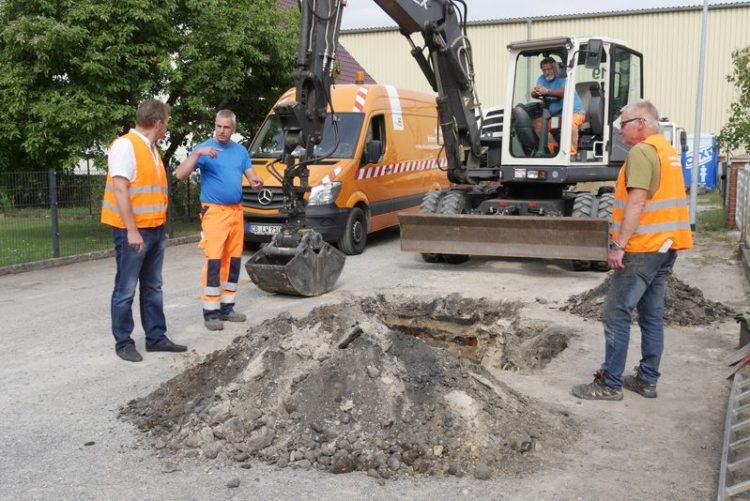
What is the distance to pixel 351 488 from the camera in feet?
13.1

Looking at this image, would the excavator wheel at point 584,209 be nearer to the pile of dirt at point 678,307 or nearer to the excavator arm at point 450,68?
the excavator arm at point 450,68

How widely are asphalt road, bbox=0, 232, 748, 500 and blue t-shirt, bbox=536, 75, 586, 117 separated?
242cm

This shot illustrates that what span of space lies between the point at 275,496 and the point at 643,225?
2947 mm

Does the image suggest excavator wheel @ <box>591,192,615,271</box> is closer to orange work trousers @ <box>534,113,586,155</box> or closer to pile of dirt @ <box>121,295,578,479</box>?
orange work trousers @ <box>534,113,586,155</box>

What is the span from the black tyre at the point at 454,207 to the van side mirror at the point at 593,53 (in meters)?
2.52

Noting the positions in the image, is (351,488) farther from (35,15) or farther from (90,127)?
(35,15)

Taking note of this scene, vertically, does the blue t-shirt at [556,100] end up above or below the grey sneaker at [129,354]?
above

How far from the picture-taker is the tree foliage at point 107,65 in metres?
11.7

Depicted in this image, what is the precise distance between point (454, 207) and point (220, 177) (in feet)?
14.5

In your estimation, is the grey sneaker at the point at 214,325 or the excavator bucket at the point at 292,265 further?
the excavator bucket at the point at 292,265

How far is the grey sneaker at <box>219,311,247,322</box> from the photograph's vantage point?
7578 mm

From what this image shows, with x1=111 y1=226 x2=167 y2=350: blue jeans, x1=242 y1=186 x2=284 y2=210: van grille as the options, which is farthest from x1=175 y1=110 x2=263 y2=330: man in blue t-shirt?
x1=242 y1=186 x2=284 y2=210: van grille

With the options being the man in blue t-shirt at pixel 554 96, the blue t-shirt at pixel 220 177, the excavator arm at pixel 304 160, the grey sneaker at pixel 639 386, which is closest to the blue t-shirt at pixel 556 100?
the man in blue t-shirt at pixel 554 96

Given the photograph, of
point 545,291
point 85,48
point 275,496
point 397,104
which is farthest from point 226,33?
point 275,496
